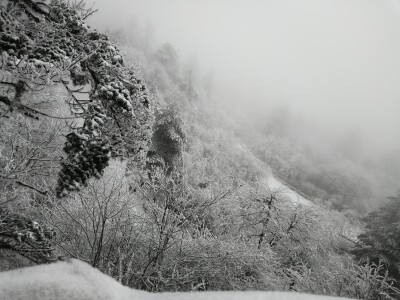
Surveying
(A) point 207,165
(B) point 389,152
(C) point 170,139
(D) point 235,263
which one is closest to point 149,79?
(A) point 207,165

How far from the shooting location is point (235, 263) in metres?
7.90

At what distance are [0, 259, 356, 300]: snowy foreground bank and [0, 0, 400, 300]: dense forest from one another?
284 centimetres

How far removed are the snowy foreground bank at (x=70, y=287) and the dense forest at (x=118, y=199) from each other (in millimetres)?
2839

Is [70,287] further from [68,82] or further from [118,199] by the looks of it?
[118,199]

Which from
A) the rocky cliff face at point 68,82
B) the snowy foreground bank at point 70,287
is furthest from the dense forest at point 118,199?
the snowy foreground bank at point 70,287

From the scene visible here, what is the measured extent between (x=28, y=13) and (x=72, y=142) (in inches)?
92.8

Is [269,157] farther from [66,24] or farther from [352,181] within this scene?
[66,24]

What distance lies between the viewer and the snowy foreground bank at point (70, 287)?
4.44 feet

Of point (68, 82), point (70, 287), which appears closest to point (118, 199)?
point (68, 82)

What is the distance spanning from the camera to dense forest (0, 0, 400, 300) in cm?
437

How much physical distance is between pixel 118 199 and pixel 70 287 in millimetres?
5803

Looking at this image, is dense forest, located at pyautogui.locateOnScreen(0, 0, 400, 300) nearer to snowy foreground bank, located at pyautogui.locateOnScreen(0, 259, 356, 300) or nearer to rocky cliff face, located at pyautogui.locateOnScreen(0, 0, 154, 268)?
rocky cliff face, located at pyautogui.locateOnScreen(0, 0, 154, 268)

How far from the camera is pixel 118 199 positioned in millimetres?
7055

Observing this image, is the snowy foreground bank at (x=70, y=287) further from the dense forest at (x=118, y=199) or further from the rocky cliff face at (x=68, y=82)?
the dense forest at (x=118, y=199)
